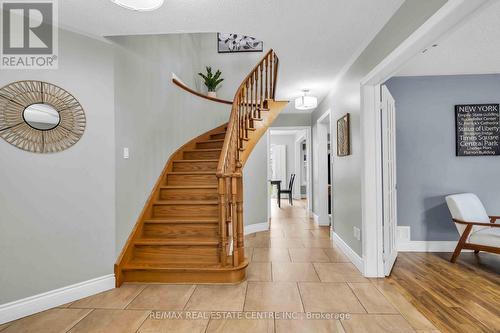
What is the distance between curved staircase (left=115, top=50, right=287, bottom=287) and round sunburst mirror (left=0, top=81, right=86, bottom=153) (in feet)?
3.93

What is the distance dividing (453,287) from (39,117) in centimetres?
398

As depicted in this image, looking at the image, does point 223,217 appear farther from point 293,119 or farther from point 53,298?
point 293,119

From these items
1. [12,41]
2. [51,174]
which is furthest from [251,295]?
[12,41]

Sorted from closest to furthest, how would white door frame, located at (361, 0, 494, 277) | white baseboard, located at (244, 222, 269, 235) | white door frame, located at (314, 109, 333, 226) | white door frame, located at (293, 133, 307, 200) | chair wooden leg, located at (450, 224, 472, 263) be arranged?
white door frame, located at (361, 0, 494, 277)
chair wooden leg, located at (450, 224, 472, 263)
white baseboard, located at (244, 222, 269, 235)
white door frame, located at (314, 109, 333, 226)
white door frame, located at (293, 133, 307, 200)

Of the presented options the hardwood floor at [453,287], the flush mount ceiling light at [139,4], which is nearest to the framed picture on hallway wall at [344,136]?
the hardwood floor at [453,287]

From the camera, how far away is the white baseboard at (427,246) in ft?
11.8

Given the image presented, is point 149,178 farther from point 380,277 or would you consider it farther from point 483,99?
point 483,99

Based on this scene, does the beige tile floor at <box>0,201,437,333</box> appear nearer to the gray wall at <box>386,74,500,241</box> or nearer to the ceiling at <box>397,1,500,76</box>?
the gray wall at <box>386,74,500,241</box>

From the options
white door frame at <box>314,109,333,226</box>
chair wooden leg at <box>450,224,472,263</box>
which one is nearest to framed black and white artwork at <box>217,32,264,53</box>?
white door frame at <box>314,109,333,226</box>

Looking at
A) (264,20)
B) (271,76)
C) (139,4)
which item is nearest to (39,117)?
(139,4)

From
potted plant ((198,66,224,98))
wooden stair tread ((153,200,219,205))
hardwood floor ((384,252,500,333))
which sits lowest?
hardwood floor ((384,252,500,333))

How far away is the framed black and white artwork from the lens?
5395 millimetres

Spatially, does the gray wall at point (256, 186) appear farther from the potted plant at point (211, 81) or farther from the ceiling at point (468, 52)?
the ceiling at point (468, 52)

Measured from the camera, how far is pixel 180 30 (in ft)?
7.95
